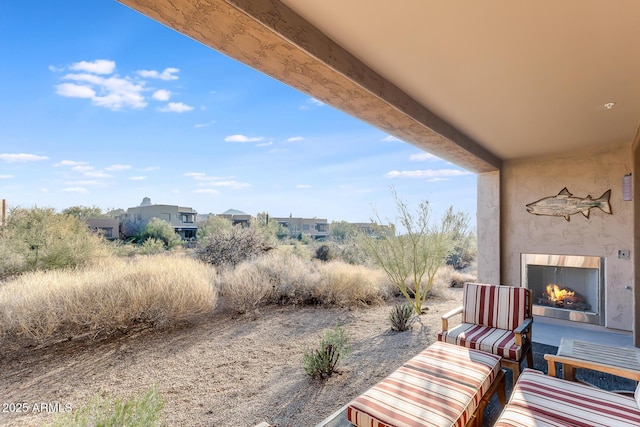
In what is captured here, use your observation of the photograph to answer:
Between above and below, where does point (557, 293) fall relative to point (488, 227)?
below

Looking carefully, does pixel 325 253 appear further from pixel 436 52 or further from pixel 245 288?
pixel 436 52

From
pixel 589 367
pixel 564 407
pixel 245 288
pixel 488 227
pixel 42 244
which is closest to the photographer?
pixel 564 407

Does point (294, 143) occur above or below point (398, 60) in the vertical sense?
above

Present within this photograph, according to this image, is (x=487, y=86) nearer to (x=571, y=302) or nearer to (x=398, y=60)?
(x=398, y=60)

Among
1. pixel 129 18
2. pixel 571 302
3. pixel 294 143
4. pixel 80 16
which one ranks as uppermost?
pixel 294 143

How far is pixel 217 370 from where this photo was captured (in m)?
3.41

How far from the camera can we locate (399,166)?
1194cm

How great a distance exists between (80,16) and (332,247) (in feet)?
30.6

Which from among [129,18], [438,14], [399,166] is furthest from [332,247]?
[438,14]

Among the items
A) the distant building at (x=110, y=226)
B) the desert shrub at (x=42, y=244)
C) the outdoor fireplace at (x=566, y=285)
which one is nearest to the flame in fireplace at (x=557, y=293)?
the outdoor fireplace at (x=566, y=285)

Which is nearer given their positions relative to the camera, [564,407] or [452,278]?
[564,407]

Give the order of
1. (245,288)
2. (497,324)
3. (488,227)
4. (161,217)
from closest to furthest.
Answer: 1. (497,324)
2. (488,227)
3. (245,288)
4. (161,217)

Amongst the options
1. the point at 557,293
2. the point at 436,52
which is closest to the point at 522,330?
the point at 436,52

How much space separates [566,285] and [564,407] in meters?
3.83
